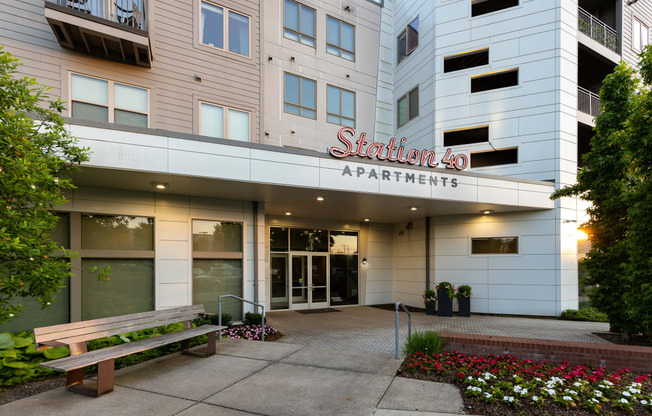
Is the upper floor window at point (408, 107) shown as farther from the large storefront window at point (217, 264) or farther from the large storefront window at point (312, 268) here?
the large storefront window at point (217, 264)

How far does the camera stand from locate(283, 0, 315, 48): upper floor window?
589 inches

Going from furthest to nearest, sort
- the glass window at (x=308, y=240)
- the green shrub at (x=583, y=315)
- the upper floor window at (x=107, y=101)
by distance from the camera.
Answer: the glass window at (x=308, y=240) → the green shrub at (x=583, y=315) → the upper floor window at (x=107, y=101)

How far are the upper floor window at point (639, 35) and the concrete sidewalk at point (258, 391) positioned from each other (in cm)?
2016

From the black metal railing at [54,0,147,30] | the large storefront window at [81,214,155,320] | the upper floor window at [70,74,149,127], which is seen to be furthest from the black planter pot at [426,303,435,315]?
the black metal railing at [54,0,147,30]

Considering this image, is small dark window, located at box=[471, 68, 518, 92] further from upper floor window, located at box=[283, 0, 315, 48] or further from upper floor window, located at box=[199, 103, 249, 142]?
upper floor window, located at box=[199, 103, 249, 142]

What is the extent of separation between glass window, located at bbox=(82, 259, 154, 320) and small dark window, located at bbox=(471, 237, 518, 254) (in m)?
11.8

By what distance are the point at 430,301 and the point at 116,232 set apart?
11.2m

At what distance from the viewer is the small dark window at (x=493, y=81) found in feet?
49.2

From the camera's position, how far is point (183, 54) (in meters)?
11.3

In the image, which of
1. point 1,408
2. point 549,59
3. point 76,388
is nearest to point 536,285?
point 549,59

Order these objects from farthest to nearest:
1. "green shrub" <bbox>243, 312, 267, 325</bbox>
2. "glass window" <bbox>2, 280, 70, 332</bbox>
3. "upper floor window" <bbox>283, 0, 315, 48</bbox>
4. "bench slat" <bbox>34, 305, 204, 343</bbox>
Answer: "upper floor window" <bbox>283, 0, 315, 48</bbox> < "green shrub" <bbox>243, 312, 267, 325</bbox> < "glass window" <bbox>2, 280, 70, 332</bbox> < "bench slat" <bbox>34, 305, 204, 343</bbox>

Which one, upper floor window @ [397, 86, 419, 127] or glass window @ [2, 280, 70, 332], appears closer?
glass window @ [2, 280, 70, 332]

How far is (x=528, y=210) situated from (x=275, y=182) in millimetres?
9940

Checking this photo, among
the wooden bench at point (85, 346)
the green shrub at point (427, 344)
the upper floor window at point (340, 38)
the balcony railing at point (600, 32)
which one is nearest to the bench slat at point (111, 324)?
the wooden bench at point (85, 346)
